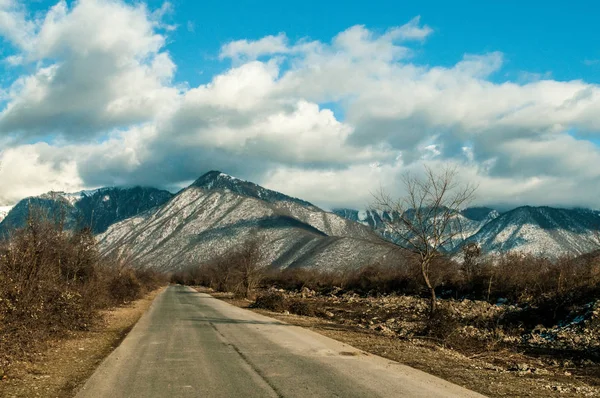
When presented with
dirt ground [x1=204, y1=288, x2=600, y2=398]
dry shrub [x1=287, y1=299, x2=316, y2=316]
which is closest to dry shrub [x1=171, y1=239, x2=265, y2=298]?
dry shrub [x1=287, y1=299, x2=316, y2=316]

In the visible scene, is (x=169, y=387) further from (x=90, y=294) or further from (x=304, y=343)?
(x=90, y=294)

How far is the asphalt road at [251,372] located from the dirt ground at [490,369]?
78 cm

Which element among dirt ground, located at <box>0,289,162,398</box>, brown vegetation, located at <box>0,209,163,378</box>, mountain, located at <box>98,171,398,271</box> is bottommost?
dirt ground, located at <box>0,289,162,398</box>

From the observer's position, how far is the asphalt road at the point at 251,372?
9125 millimetres

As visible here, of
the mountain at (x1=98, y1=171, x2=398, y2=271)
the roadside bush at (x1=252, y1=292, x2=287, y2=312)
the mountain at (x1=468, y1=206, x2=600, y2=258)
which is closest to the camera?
the roadside bush at (x1=252, y1=292, x2=287, y2=312)

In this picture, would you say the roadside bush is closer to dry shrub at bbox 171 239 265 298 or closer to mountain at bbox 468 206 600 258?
dry shrub at bbox 171 239 265 298

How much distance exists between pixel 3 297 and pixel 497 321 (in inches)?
816

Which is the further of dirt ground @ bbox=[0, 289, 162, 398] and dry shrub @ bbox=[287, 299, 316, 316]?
dry shrub @ bbox=[287, 299, 316, 316]

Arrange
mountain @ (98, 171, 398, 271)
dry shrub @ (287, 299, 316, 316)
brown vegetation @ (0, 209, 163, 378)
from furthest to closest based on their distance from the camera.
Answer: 1. mountain @ (98, 171, 398, 271)
2. dry shrub @ (287, 299, 316, 316)
3. brown vegetation @ (0, 209, 163, 378)

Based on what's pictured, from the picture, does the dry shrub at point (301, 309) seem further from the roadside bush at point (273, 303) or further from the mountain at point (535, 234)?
the mountain at point (535, 234)

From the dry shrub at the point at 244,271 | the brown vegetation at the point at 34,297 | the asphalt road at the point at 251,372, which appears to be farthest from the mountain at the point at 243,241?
the asphalt road at the point at 251,372

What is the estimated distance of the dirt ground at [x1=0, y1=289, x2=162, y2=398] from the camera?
31.1 feet

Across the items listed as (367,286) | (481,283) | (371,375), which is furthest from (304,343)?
(367,286)

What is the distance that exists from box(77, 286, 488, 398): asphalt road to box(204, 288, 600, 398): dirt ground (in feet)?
2.57
